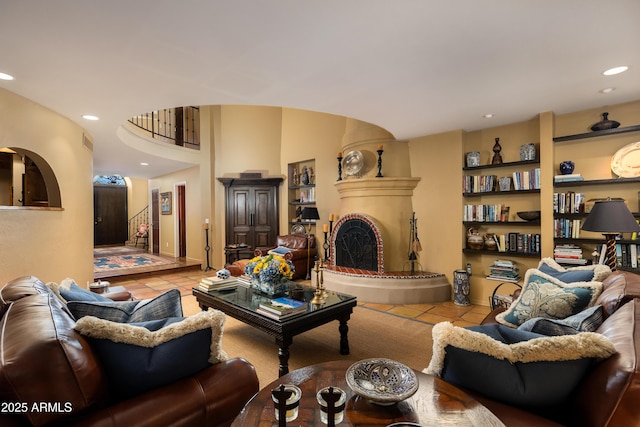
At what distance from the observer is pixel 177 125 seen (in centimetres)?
766

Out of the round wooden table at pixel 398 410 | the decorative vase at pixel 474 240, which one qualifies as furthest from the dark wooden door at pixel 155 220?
the round wooden table at pixel 398 410

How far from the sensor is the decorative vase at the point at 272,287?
9.32 feet

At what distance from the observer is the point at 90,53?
2.18 metres

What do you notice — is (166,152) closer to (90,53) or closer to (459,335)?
(90,53)

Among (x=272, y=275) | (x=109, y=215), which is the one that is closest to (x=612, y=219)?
(x=272, y=275)

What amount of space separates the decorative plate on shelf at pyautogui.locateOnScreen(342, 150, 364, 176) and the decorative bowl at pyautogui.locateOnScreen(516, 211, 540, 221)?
245 centimetres

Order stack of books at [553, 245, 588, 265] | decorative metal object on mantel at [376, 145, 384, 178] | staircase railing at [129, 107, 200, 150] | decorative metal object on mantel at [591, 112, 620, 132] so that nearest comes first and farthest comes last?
decorative metal object on mantel at [591, 112, 620, 132]
stack of books at [553, 245, 588, 265]
decorative metal object on mantel at [376, 145, 384, 178]
staircase railing at [129, 107, 200, 150]

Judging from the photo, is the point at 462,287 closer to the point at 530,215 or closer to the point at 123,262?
the point at 530,215

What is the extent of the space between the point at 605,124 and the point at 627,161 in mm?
483

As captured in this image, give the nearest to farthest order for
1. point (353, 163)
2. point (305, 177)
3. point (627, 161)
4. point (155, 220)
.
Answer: point (627, 161)
point (353, 163)
point (305, 177)
point (155, 220)

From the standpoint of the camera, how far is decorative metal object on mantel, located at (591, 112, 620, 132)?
336 centimetres

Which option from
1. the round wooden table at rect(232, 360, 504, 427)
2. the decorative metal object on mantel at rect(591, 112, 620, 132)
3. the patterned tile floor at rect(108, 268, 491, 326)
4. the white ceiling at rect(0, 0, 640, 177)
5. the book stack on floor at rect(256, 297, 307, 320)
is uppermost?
the white ceiling at rect(0, 0, 640, 177)

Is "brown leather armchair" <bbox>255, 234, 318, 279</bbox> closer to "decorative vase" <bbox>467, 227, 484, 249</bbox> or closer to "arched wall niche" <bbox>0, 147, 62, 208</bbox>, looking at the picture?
"decorative vase" <bbox>467, 227, 484, 249</bbox>

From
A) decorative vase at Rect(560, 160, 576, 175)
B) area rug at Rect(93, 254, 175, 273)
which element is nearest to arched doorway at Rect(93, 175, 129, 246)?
area rug at Rect(93, 254, 175, 273)
